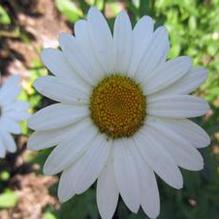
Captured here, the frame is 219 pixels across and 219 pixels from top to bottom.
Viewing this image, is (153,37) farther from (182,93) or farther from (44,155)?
(44,155)

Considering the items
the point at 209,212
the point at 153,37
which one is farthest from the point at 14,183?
the point at 153,37

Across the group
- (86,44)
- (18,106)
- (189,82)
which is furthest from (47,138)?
(18,106)

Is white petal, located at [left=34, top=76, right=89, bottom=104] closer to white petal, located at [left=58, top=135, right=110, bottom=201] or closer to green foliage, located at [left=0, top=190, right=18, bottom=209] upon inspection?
white petal, located at [left=58, top=135, right=110, bottom=201]

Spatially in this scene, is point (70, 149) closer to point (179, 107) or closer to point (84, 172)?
point (84, 172)

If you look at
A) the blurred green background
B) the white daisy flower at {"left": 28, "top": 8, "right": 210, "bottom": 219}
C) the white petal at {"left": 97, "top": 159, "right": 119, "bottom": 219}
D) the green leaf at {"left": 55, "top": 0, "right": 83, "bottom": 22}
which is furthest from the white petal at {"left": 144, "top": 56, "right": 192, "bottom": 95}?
the green leaf at {"left": 55, "top": 0, "right": 83, "bottom": 22}

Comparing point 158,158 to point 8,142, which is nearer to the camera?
point 158,158

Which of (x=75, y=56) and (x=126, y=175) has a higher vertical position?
(x=75, y=56)

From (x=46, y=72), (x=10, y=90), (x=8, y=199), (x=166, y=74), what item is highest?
(x=166, y=74)
